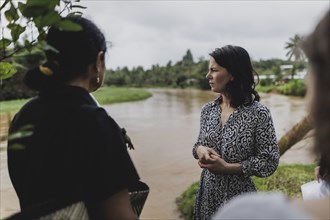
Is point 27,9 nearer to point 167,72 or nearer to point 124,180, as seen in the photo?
point 124,180

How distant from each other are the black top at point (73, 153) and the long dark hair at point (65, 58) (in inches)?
1.9

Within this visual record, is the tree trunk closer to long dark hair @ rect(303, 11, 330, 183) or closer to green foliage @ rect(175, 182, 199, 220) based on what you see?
green foliage @ rect(175, 182, 199, 220)

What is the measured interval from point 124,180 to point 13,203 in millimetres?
6561

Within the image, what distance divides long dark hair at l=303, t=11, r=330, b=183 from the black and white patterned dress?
1.54m

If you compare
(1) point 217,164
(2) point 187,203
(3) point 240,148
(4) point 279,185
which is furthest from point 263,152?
(4) point 279,185

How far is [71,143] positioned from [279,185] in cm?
587

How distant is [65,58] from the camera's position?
47.3 inches

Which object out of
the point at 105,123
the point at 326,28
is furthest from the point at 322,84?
the point at 105,123

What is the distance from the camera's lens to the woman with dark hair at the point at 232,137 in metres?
2.26

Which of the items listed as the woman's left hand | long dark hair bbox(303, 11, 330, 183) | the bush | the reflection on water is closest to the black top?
long dark hair bbox(303, 11, 330, 183)

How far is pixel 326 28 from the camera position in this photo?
0.70 meters

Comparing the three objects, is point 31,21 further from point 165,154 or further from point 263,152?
point 165,154

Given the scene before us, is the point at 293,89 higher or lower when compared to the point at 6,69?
lower

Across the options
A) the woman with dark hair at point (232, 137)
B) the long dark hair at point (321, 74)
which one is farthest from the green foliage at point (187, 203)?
the long dark hair at point (321, 74)
